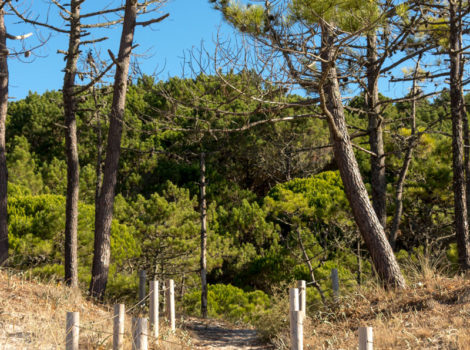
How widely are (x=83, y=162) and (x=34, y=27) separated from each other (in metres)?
11.4

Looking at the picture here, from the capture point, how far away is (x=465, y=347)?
172 inches

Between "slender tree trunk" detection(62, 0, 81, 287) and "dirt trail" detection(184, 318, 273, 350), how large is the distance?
7.34 ft

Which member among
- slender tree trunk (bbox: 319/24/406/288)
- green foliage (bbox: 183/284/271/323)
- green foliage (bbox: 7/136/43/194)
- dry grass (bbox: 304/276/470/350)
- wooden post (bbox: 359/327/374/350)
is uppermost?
green foliage (bbox: 7/136/43/194)

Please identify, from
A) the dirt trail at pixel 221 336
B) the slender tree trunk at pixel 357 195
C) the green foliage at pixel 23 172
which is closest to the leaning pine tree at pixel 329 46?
the slender tree trunk at pixel 357 195

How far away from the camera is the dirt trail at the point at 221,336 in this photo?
7203 millimetres

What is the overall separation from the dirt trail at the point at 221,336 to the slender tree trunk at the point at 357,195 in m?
1.99

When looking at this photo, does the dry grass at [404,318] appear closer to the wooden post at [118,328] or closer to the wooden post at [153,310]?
the wooden post at [153,310]

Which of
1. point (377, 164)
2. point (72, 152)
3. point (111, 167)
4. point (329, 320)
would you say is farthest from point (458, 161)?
Answer: point (72, 152)

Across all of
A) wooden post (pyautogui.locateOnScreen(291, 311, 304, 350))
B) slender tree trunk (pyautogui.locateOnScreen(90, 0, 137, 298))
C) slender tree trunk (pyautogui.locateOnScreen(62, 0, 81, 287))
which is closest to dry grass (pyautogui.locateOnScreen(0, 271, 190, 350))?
slender tree trunk (pyautogui.locateOnScreen(90, 0, 137, 298))

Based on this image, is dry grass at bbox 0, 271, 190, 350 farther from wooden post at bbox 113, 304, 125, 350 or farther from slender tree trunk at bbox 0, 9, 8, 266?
slender tree trunk at bbox 0, 9, 8, 266

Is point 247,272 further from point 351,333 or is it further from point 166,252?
point 351,333

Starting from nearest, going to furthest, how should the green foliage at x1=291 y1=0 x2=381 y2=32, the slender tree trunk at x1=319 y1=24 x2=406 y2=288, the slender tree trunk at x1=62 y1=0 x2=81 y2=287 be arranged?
the green foliage at x1=291 y1=0 x2=381 y2=32 < the slender tree trunk at x1=319 y1=24 x2=406 y2=288 < the slender tree trunk at x1=62 y1=0 x2=81 y2=287

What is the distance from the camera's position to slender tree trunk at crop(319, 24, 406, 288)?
7008mm

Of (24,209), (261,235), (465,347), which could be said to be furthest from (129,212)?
(465,347)
